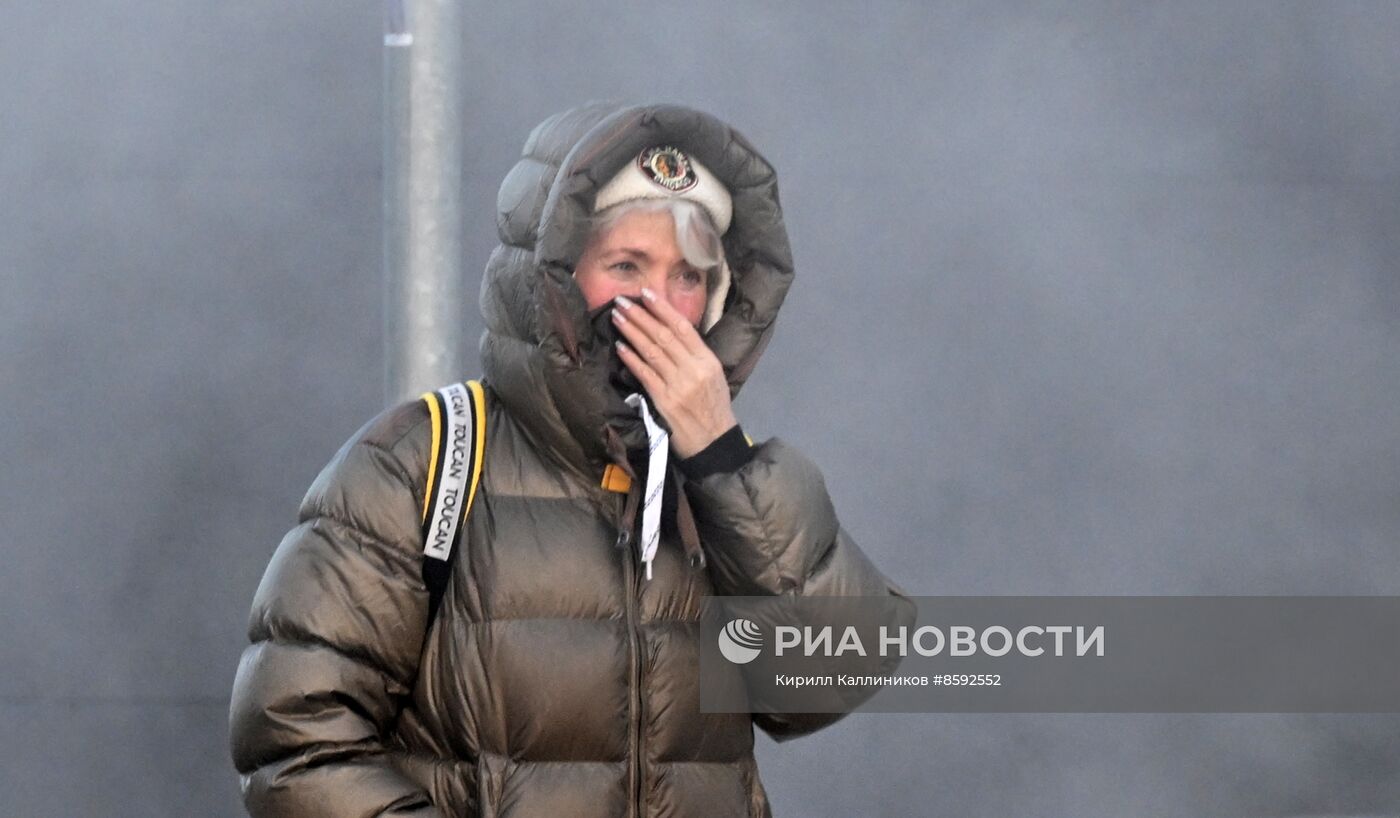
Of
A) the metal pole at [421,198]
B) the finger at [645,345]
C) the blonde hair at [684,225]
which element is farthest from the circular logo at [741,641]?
the metal pole at [421,198]

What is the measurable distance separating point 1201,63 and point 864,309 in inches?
43.1

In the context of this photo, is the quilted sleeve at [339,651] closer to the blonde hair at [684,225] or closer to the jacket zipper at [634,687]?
the jacket zipper at [634,687]

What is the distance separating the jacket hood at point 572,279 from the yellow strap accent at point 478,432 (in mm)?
35

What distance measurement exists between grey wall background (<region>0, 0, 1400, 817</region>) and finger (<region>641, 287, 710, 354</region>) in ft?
7.71

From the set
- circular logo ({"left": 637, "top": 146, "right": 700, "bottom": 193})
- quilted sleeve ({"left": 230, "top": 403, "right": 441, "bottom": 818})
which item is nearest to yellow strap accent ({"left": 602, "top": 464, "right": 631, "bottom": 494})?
quilted sleeve ({"left": 230, "top": 403, "right": 441, "bottom": 818})

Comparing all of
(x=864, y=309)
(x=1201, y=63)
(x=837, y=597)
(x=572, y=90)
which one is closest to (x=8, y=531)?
(x=572, y=90)

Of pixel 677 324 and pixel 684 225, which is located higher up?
pixel 684 225

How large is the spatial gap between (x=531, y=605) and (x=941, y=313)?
2779 millimetres

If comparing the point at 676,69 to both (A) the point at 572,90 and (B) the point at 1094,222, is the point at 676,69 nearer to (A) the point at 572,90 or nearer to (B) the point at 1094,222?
(A) the point at 572,90

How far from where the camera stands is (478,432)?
2.61 metres

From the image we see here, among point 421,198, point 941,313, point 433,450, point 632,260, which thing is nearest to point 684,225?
point 632,260

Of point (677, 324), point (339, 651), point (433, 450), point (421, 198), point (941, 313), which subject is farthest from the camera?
point (941, 313)

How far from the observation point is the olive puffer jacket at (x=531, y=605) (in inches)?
96.9

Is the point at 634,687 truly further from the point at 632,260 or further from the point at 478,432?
the point at 632,260
